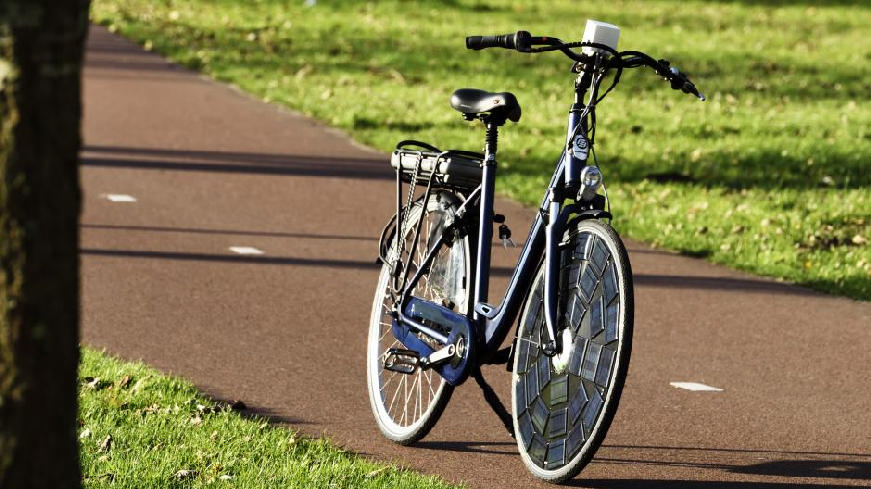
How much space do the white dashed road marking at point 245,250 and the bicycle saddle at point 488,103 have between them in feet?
13.3

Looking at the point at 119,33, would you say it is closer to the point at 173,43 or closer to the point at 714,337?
the point at 173,43

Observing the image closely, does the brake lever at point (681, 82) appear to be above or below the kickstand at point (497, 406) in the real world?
above

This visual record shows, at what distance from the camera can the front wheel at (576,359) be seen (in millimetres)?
4371

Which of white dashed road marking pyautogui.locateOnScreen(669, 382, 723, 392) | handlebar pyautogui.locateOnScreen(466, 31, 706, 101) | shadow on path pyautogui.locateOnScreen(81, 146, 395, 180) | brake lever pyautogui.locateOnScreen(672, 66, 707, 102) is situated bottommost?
shadow on path pyautogui.locateOnScreen(81, 146, 395, 180)

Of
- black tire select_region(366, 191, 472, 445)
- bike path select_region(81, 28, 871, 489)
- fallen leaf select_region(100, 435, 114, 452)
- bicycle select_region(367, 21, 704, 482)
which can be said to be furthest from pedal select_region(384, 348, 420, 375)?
fallen leaf select_region(100, 435, 114, 452)

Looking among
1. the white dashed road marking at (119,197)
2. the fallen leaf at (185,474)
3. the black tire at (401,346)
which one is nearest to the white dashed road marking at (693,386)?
the black tire at (401,346)

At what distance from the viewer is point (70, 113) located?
2.62 m

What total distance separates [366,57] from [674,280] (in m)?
10.5

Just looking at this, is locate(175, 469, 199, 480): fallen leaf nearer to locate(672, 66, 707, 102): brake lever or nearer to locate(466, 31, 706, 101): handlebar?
locate(466, 31, 706, 101): handlebar

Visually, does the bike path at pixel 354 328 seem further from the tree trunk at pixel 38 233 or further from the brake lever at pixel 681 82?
the tree trunk at pixel 38 233

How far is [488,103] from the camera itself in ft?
16.0

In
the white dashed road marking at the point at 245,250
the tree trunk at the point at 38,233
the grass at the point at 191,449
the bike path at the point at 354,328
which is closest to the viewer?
the tree trunk at the point at 38,233

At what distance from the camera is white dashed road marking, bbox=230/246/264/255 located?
8.88 meters

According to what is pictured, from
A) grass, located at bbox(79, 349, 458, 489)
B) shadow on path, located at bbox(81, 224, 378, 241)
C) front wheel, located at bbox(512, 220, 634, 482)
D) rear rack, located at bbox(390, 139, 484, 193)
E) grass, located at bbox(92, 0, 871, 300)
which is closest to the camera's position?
front wheel, located at bbox(512, 220, 634, 482)
